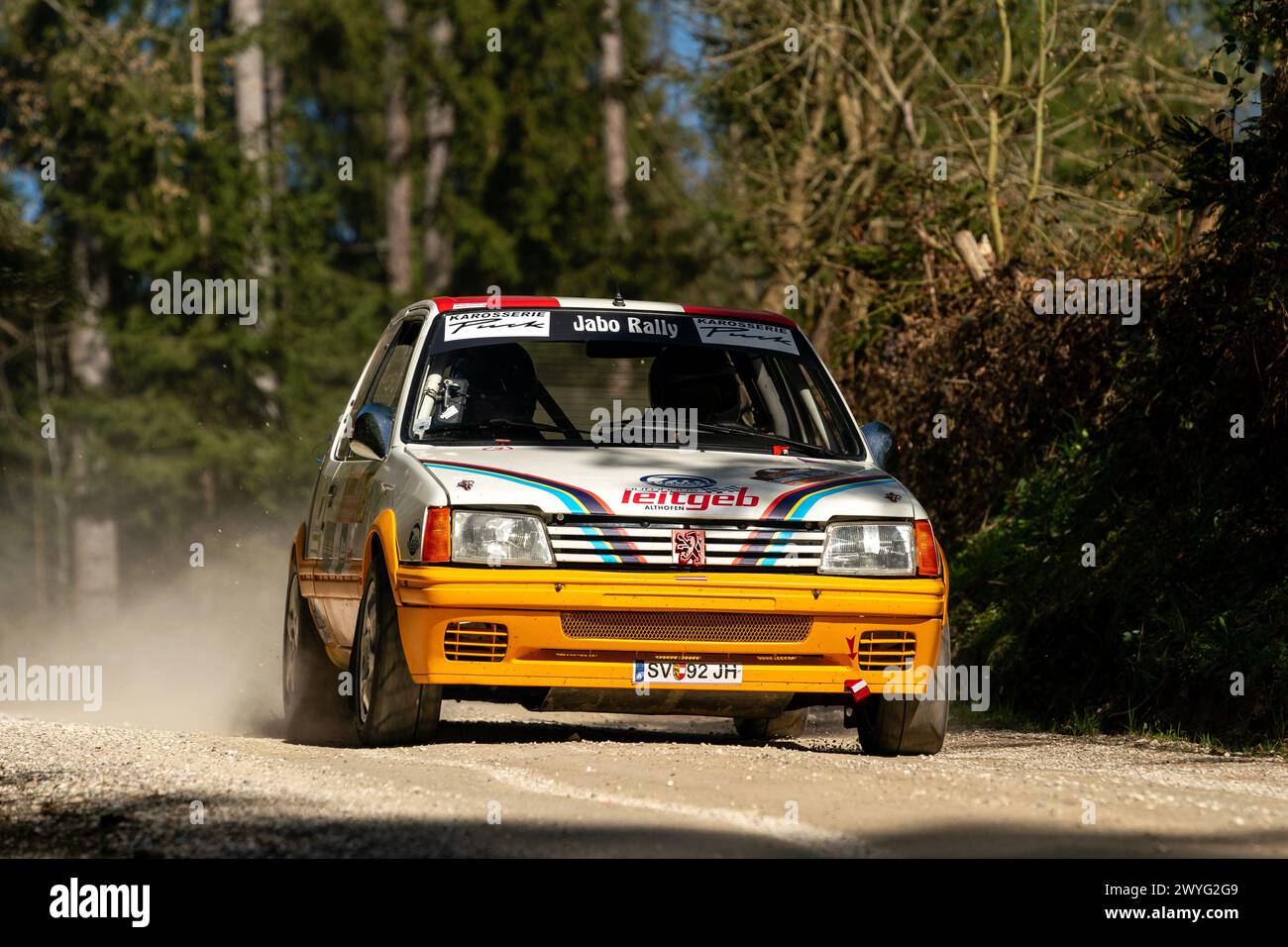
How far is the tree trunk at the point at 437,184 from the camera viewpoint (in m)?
39.4

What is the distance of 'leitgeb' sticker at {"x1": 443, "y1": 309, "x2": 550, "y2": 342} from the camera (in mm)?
8938

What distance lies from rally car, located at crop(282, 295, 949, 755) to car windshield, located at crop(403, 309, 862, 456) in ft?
0.07

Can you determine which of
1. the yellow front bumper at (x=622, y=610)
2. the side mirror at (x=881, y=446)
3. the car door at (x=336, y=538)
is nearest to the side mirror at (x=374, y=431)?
the car door at (x=336, y=538)

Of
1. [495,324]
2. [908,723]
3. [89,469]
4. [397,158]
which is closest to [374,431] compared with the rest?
[495,324]

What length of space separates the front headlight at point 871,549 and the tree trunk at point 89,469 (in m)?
25.9

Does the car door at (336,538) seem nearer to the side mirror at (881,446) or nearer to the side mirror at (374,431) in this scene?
the side mirror at (374,431)

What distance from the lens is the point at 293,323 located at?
3584cm

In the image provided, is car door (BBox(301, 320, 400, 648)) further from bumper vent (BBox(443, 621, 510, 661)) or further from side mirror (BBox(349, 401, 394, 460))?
bumper vent (BBox(443, 621, 510, 661))

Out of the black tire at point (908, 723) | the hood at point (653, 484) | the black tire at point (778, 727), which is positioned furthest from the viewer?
the black tire at point (778, 727)

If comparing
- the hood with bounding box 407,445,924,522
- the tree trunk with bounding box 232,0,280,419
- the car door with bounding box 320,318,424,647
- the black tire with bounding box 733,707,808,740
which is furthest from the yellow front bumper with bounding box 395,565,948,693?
the tree trunk with bounding box 232,0,280,419

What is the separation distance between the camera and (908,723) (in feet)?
26.8

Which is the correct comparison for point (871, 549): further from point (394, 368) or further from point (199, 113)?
point (199, 113)

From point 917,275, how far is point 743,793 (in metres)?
9.75
